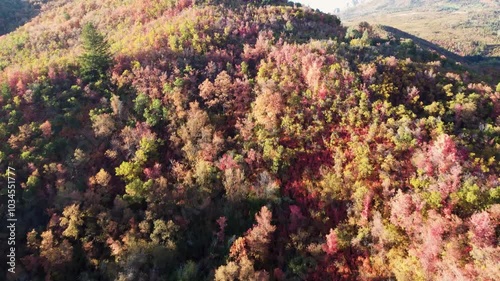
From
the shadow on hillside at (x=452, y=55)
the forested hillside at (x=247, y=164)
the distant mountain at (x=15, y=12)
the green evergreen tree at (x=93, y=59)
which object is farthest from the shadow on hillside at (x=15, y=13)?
the shadow on hillside at (x=452, y=55)

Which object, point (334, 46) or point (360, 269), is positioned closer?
point (360, 269)

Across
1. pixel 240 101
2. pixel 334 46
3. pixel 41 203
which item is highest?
pixel 334 46

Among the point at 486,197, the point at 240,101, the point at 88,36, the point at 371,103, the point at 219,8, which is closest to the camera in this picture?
the point at 486,197

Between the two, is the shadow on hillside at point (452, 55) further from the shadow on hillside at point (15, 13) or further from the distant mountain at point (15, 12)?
the distant mountain at point (15, 12)

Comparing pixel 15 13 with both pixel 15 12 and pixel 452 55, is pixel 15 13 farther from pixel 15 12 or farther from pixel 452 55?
pixel 452 55

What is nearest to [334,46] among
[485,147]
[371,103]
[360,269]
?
[371,103]

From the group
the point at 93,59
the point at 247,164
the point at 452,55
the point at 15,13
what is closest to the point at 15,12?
the point at 15,13

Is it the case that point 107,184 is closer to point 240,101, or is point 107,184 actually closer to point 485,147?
point 240,101
